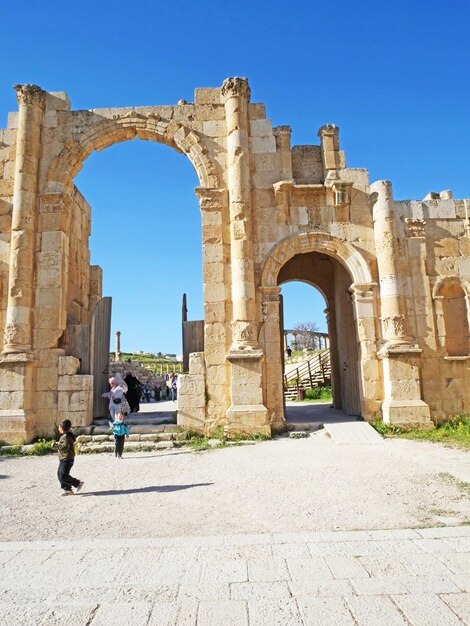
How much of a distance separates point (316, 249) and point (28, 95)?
755 cm

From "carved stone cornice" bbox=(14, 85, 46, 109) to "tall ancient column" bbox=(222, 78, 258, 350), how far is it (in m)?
4.31

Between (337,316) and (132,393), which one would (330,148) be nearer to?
(337,316)

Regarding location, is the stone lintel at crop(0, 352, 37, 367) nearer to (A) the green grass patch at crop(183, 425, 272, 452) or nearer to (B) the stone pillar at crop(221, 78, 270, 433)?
(A) the green grass patch at crop(183, 425, 272, 452)

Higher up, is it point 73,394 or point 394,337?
point 394,337

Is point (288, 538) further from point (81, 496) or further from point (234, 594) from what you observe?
point (81, 496)

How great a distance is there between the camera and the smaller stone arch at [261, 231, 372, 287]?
32.6 feet

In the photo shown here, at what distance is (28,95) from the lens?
10195mm

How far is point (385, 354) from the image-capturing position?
30.6ft

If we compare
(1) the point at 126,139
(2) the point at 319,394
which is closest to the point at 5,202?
(1) the point at 126,139

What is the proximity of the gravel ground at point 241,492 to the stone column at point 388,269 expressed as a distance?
2.57m

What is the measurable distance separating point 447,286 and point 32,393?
378 inches

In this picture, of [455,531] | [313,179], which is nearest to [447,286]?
[313,179]

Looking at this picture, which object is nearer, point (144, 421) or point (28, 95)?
point (144, 421)

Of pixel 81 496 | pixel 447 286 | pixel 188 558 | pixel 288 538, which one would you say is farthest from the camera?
pixel 447 286
